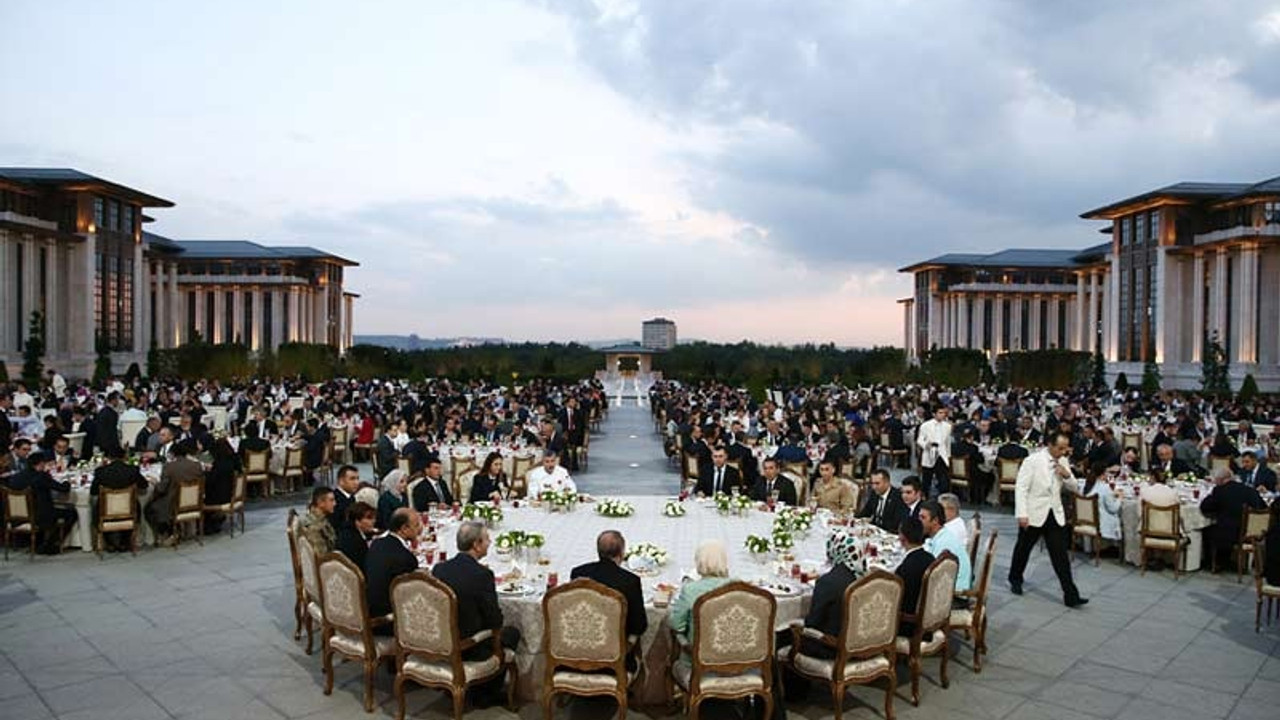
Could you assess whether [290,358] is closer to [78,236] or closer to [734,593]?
[78,236]

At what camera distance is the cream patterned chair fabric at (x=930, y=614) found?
18.8ft

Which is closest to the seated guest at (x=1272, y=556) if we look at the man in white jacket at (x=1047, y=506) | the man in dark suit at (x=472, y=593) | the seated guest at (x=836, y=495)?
the man in white jacket at (x=1047, y=506)

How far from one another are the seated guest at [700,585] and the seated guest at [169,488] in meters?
7.43

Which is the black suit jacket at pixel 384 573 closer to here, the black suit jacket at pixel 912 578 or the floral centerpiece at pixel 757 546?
the floral centerpiece at pixel 757 546

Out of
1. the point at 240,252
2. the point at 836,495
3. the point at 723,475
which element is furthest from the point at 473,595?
the point at 240,252

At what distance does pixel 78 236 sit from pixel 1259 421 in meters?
52.6

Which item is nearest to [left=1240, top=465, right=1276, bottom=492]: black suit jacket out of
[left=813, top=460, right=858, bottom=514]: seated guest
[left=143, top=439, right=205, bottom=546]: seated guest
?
[left=813, top=460, right=858, bottom=514]: seated guest

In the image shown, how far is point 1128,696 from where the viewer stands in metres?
5.97

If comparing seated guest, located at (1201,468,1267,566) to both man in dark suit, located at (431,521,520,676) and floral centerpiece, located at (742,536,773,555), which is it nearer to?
floral centerpiece, located at (742,536,773,555)

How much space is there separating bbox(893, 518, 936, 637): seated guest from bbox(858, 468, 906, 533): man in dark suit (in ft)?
7.02

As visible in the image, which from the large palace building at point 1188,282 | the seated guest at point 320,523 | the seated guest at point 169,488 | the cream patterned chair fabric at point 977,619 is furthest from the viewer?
the large palace building at point 1188,282

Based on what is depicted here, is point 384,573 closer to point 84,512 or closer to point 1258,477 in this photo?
point 84,512

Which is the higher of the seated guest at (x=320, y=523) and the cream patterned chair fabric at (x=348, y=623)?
the seated guest at (x=320, y=523)

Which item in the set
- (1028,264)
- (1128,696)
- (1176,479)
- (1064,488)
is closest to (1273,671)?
(1128,696)
